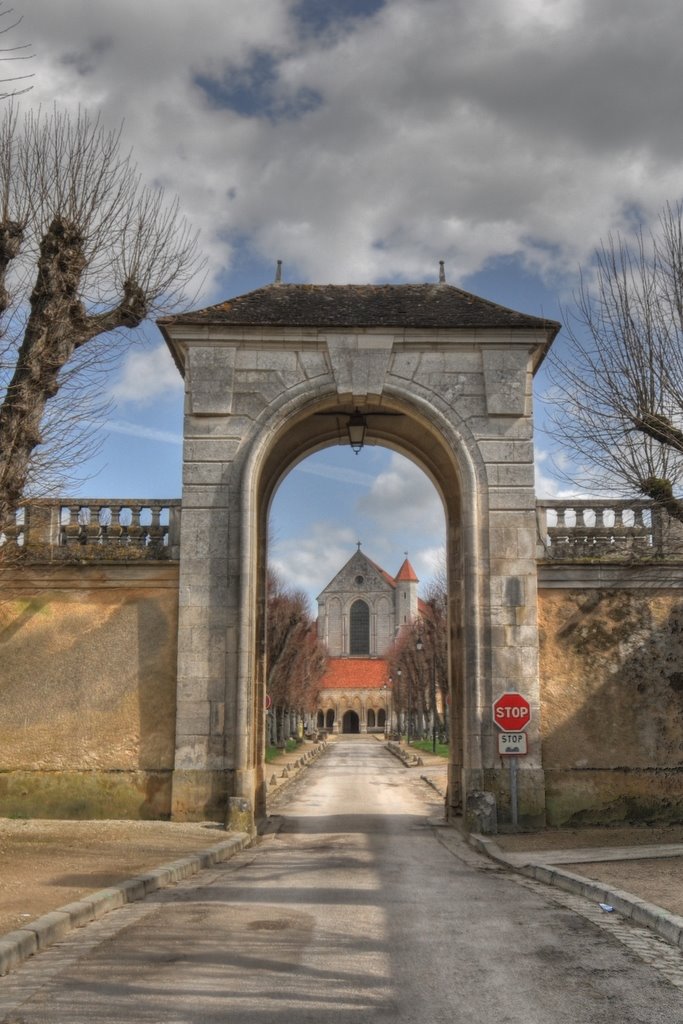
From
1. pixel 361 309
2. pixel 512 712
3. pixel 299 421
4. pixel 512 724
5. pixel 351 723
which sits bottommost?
pixel 351 723

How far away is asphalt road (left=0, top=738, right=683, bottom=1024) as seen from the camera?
5.63 m

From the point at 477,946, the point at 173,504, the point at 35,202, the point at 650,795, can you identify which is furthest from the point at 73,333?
the point at 650,795

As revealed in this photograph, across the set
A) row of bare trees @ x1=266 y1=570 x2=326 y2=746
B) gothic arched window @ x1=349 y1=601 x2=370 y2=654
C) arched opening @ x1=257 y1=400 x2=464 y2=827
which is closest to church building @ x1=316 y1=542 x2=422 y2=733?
gothic arched window @ x1=349 y1=601 x2=370 y2=654

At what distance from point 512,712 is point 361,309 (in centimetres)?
735

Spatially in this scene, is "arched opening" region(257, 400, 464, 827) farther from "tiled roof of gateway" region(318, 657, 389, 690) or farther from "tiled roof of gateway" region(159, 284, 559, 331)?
"tiled roof of gateway" region(318, 657, 389, 690)

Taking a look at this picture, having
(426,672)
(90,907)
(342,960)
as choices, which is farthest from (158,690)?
(426,672)

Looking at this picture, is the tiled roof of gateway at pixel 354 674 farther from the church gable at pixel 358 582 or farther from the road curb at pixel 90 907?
the road curb at pixel 90 907

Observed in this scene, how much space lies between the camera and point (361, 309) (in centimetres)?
1812

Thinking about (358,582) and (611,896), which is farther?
(358,582)

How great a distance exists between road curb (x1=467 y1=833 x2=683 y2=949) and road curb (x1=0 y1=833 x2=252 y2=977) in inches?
→ 150

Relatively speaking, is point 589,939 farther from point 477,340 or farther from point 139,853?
point 477,340

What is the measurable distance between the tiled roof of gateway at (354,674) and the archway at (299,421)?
84.9 m

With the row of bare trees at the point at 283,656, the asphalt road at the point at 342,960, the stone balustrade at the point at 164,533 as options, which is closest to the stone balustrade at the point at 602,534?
the stone balustrade at the point at 164,533

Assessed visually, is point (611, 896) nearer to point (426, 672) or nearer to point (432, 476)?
point (432, 476)
